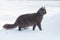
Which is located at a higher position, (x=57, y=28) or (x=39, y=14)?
(x=39, y=14)

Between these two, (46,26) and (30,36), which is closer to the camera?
(30,36)

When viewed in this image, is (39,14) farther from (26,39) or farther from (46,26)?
(26,39)

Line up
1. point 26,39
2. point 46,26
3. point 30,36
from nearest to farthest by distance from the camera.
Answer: point 26,39 < point 30,36 < point 46,26

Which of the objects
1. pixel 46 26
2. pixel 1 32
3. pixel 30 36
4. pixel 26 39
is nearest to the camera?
pixel 26 39

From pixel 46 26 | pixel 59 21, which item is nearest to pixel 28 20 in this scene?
pixel 46 26

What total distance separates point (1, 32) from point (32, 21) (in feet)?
2.96

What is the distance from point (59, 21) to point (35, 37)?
175cm

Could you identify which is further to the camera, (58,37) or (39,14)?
(39,14)

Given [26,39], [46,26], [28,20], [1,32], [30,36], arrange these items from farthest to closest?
[46,26] → [28,20] → [1,32] → [30,36] → [26,39]

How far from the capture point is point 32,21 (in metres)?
5.36

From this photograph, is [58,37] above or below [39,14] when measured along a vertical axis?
below

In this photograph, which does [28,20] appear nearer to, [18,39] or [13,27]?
[13,27]

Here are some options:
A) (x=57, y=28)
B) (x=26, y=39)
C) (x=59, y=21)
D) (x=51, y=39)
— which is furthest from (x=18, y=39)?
(x=59, y=21)

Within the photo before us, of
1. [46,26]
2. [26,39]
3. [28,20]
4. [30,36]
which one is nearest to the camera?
[26,39]
